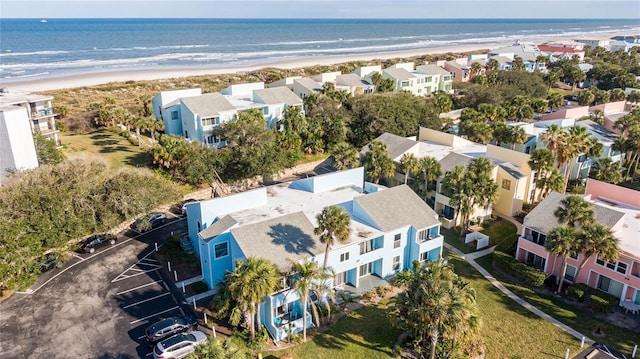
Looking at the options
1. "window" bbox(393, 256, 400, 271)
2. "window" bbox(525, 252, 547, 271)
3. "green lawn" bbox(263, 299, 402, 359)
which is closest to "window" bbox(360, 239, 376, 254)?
"window" bbox(393, 256, 400, 271)

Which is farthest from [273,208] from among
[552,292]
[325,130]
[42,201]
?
[325,130]

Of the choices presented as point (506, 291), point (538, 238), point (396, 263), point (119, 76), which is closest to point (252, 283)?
point (396, 263)

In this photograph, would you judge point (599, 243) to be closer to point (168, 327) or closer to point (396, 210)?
point (396, 210)

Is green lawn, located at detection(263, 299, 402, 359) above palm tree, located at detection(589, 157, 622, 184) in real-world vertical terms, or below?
below

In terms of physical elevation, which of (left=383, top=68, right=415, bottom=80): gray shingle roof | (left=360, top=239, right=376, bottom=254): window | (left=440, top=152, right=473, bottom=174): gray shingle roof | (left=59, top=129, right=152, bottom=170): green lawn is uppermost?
(left=383, top=68, right=415, bottom=80): gray shingle roof

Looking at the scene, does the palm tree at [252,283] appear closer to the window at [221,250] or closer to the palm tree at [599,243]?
the window at [221,250]

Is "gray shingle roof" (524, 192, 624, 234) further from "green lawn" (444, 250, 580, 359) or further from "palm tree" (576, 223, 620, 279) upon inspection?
"green lawn" (444, 250, 580, 359)
